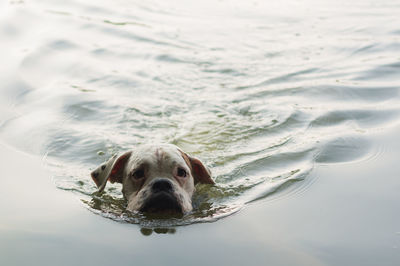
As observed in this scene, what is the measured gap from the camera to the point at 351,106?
31.0 ft

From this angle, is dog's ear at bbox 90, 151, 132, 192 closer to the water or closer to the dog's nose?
the water

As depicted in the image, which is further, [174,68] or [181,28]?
[181,28]

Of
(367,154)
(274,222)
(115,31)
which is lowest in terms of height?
(274,222)

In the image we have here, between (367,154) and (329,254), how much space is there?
2909 mm

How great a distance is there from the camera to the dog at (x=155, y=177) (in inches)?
226

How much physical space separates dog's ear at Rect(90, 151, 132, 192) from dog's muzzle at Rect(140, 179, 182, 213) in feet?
2.46

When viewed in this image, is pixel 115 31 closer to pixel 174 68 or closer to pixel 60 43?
pixel 60 43

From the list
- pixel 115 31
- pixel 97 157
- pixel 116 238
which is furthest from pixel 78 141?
pixel 115 31

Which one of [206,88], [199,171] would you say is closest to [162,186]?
[199,171]

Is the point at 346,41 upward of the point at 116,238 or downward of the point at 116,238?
upward

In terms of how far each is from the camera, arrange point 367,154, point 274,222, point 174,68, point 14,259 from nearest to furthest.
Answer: point 14,259, point 274,222, point 367,154, point 174,68

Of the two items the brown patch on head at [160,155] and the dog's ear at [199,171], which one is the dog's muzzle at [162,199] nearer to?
the brown patch on head at [160,155]

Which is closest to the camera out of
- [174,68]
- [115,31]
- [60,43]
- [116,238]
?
[116,238]

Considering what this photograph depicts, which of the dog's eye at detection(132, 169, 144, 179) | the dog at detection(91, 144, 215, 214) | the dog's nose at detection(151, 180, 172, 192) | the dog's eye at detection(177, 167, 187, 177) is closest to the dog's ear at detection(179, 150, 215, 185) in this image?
the dog at detection(91, 144, 215, 214)
